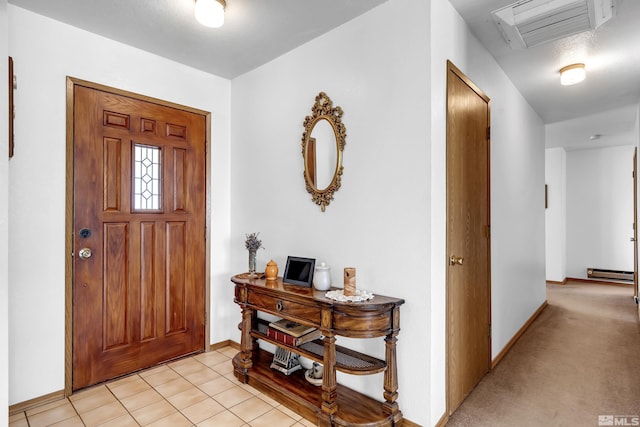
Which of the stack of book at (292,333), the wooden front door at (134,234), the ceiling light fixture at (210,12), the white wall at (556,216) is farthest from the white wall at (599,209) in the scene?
the ceiling light fixture at (210,12)

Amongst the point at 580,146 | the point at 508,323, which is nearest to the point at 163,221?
the point at 508,323

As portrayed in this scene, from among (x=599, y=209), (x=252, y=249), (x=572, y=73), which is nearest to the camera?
(x=252, y=249)

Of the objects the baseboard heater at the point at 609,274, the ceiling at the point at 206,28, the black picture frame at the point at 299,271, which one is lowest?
the baseboard heater at the point at 609,274

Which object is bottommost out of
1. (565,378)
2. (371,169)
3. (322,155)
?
(565,378)

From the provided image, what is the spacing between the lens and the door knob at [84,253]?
2.37 metres

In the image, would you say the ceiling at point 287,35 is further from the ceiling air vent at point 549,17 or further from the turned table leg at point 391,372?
the turned table leg at point 391,372

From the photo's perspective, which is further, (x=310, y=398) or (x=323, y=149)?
(x=323, y=149)

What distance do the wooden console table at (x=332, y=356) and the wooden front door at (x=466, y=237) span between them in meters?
0.42

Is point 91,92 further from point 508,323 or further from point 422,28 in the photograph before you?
point 508,323

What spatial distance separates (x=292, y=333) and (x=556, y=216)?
6.17m

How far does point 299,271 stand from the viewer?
2396 mm

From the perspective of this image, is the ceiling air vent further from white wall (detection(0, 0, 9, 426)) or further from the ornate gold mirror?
white wall (detection(0, 0, 9, 426))

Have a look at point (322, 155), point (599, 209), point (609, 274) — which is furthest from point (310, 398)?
point (599, 209)

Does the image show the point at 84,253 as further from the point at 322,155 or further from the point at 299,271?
the point at 322,155
